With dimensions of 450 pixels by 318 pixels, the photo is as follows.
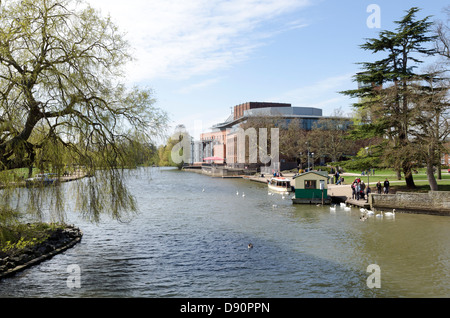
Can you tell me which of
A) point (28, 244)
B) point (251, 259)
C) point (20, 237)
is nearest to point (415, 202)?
point (251, 259)

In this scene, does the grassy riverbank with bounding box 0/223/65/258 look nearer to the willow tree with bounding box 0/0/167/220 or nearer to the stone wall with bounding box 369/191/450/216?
the willow tree with bounding box 0/0/167/220

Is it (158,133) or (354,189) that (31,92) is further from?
(354,189)

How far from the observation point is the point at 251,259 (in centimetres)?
1959

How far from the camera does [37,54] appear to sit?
17.3 metres

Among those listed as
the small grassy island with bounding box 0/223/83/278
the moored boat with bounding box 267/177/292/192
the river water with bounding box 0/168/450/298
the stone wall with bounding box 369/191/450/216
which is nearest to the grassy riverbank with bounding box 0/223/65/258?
the small grassy island with bounding box 0/223/83/278

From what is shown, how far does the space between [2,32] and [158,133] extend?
7751mm

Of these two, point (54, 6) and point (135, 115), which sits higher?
point (54, 6)

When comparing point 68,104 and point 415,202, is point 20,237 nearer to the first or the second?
point 68,104

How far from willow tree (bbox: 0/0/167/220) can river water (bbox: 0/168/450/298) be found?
2.13 m

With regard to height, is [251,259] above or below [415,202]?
below

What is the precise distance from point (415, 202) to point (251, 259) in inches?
785

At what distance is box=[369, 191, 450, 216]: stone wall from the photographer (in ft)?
104
